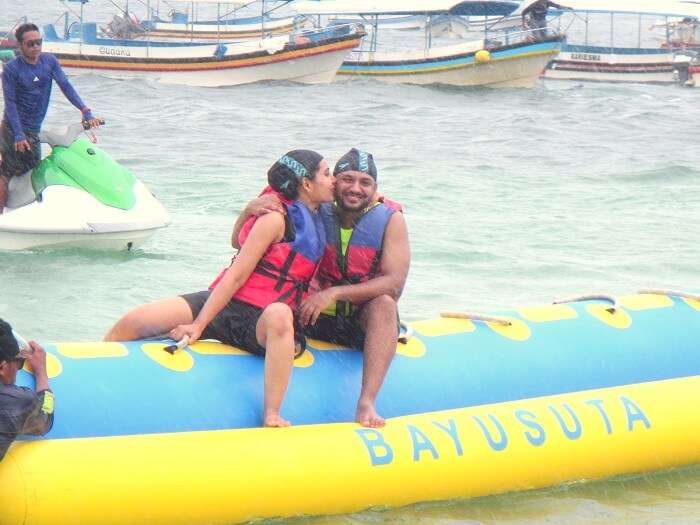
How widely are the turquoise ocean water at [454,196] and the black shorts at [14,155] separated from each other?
629 mm

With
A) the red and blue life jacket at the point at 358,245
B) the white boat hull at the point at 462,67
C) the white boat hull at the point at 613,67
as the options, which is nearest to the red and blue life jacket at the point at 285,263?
the red and blue life jacket at the point at 358,245

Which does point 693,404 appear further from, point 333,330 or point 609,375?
point 333,330

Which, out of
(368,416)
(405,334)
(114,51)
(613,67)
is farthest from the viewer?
(613,67)

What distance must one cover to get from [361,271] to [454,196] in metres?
7.71

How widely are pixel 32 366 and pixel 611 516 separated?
7.03 ft

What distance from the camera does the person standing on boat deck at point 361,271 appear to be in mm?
4500

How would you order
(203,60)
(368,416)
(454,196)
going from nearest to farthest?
(368,416)
(454,196)
(203,60)

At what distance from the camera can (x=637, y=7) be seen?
2386 cm

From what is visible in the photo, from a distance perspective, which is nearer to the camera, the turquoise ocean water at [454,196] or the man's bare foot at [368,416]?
the man's bare foot at [368,416]

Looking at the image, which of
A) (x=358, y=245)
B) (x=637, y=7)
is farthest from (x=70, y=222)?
(x=637, y=7)

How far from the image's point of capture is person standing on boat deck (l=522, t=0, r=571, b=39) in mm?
23734

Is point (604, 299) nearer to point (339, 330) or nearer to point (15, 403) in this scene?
point (339, 330)

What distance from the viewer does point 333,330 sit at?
4.74 meters

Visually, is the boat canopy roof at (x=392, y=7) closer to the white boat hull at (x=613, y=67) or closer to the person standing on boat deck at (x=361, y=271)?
the white boat hull at (x=613, y=67)
